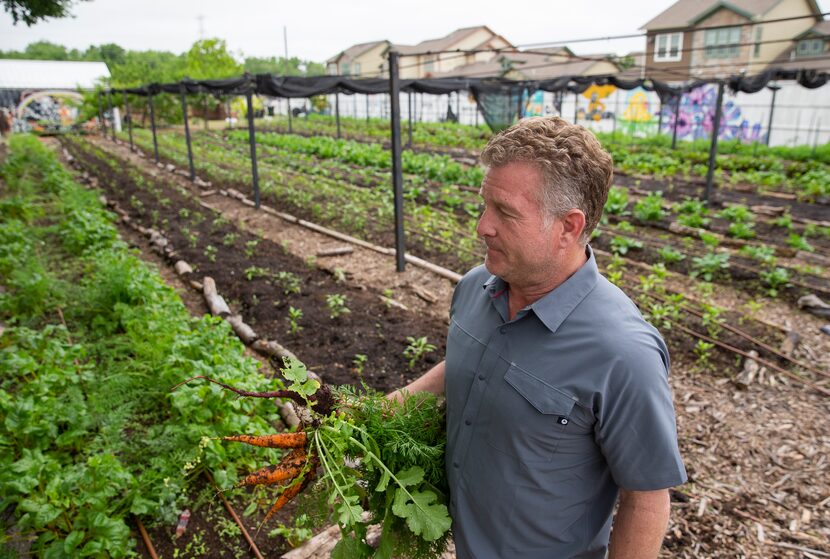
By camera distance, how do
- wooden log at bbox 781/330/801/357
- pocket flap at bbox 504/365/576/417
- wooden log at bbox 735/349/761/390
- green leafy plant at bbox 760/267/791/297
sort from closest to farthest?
1. pocket flap at bbox 504/365/576/417
2. wooden log at bbox 735/349/761/390
3. wooden log at bbox 781/330/801/357
4. green leafy plant at bbox 760/267/791/297

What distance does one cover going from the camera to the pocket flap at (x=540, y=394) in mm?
1593

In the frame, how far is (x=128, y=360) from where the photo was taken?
519 cm

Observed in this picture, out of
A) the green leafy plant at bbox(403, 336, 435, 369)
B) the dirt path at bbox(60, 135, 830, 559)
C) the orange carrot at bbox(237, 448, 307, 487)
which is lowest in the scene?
the dirt path at bbox(60, 135, 830, 559)

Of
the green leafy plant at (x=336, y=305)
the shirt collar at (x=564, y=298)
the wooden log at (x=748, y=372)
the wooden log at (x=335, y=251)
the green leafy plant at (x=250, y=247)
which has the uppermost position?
the shirt collar at (x=564, y=298)

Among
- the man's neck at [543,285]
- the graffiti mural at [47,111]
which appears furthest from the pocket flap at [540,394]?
the graffiti mural at [47,111]

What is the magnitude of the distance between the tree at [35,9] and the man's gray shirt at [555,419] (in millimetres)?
10458

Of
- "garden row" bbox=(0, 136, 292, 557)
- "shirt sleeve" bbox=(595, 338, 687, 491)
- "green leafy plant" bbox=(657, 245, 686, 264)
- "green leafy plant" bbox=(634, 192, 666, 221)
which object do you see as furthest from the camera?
"green leafy plant" bbox=(634, 192, 666, 221)

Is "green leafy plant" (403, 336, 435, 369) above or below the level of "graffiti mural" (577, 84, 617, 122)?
below

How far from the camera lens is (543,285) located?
1763mm

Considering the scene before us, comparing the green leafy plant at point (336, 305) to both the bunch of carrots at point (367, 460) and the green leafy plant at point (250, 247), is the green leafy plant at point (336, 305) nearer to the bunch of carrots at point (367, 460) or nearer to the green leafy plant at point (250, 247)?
the green leafy plant at point (250, 247)

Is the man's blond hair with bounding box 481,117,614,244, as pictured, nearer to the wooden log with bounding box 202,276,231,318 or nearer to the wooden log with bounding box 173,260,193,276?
the wooden log with bounding box 202,276,231,318

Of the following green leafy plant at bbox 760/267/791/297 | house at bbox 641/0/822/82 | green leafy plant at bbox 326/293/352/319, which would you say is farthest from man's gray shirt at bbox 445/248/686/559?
house at bbox 641/0/822/82

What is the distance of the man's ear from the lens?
64.1 inches

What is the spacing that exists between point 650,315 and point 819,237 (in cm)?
561
